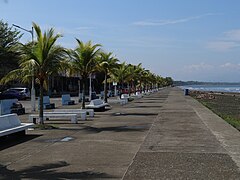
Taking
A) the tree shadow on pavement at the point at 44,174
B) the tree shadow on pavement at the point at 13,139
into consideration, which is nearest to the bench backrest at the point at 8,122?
the tree shadow on pavement at the point at 13,139

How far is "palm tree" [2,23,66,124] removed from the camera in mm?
Answer: 16781

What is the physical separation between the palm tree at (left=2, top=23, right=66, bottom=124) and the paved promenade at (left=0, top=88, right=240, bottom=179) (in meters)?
2.55

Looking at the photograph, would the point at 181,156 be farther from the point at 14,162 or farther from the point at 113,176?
the point at 14,162

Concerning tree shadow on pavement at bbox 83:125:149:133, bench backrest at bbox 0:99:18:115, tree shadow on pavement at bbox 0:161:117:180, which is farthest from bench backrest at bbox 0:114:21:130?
bench backrest at bbox 0:99:18:115

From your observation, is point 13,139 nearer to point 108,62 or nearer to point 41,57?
point 41,57

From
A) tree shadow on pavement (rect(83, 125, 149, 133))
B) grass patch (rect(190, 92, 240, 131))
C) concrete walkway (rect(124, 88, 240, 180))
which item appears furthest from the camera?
grass patch (rect(190, 92, 240, 131))

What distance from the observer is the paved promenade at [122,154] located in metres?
8.36

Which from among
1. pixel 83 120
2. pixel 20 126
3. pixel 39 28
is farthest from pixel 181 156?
pixel 83 120

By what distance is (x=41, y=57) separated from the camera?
16797 millimetres

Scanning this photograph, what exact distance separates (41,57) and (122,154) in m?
7.63

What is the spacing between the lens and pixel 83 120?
68.0ft

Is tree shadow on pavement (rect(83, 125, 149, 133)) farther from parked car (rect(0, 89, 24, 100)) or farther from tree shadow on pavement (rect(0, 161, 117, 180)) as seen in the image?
parked car (rect(0, 89, 24, 100))

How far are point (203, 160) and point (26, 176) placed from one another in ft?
13.4

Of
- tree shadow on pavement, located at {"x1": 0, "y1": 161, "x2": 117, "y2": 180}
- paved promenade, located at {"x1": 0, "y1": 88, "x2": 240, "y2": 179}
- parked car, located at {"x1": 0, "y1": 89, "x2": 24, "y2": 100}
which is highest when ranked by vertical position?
parked car, located at {"x1": 0, "y1": 89, "x2": 24, "y2": 100}
